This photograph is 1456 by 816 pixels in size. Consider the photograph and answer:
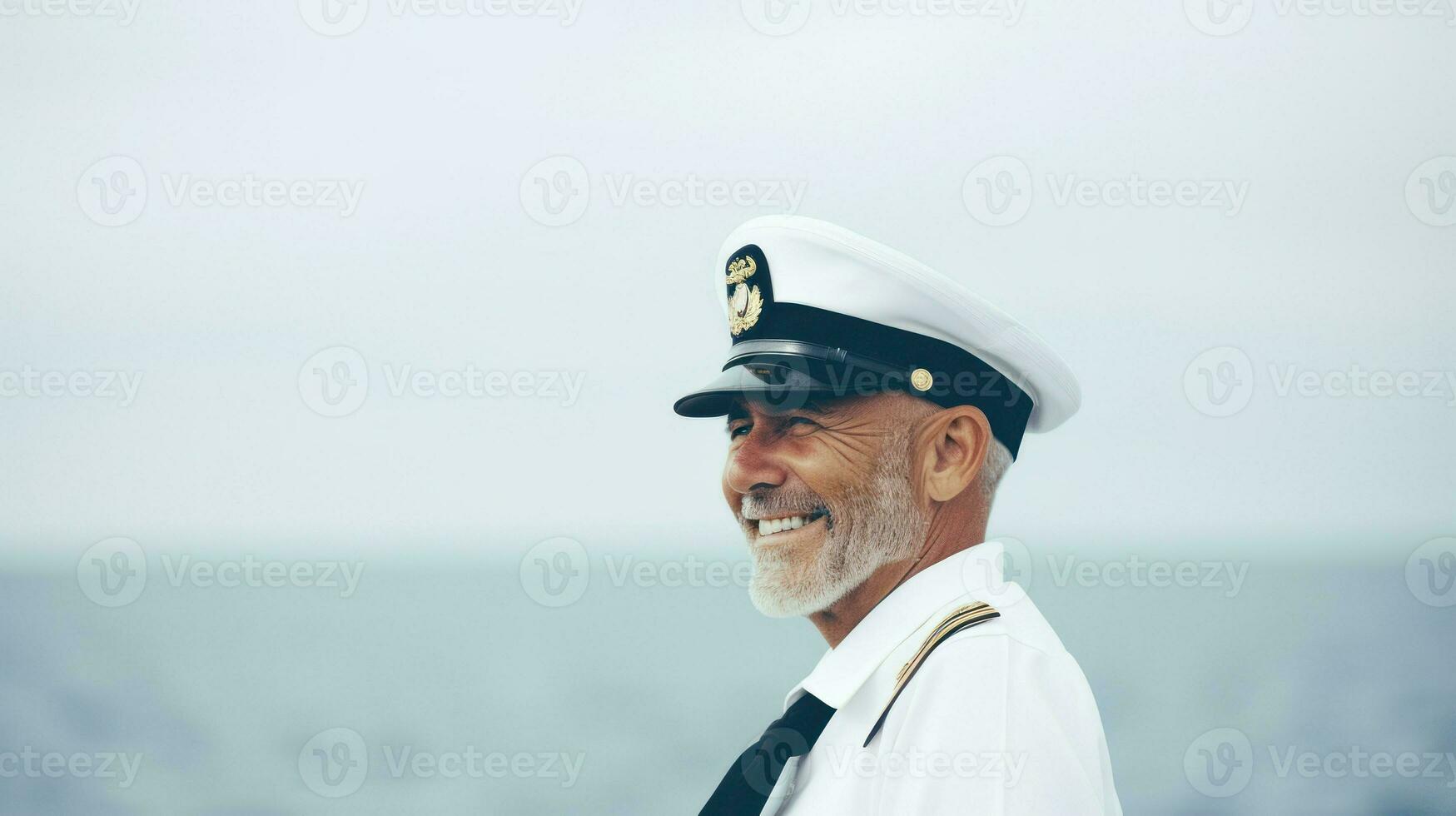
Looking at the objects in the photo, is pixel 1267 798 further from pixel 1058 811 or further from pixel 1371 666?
pixel 1058 811

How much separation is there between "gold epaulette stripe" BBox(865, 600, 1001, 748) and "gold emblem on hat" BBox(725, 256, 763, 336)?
2.23 ft

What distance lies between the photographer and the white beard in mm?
1926

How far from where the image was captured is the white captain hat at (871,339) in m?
1.95

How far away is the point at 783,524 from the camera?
201 cm

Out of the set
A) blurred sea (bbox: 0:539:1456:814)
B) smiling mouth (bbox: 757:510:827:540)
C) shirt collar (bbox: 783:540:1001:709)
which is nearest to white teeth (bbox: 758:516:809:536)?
A: smiling mouth (bbox: 757:510:827:540)

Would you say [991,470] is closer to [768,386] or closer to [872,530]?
[872,530]

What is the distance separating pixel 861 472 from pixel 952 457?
0.53 ft

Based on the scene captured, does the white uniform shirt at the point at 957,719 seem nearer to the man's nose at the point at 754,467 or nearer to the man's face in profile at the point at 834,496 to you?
the man's face in profile at the point at 834,496

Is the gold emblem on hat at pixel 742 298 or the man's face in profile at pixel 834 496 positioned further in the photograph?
the gold emblem on hat at pixel 742 298

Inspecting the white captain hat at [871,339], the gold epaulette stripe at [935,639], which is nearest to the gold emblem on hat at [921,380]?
the white captain hat at [871,339]

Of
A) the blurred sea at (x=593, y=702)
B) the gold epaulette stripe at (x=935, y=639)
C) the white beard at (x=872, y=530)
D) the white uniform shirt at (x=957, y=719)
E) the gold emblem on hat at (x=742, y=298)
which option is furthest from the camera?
the blurred sea at (x=593, y=702)

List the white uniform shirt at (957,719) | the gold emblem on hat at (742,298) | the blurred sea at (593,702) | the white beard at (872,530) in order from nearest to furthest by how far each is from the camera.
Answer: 1. the white uniform shirt at (957,719)
2. the white beard at (872,530)
3. the gold emblem on hat at (742,298)
4. the blurred sea at (593,702)

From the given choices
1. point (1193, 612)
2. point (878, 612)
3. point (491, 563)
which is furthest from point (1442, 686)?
point (491, 563)

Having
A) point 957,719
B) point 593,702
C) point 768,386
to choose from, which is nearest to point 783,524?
point 768,386
